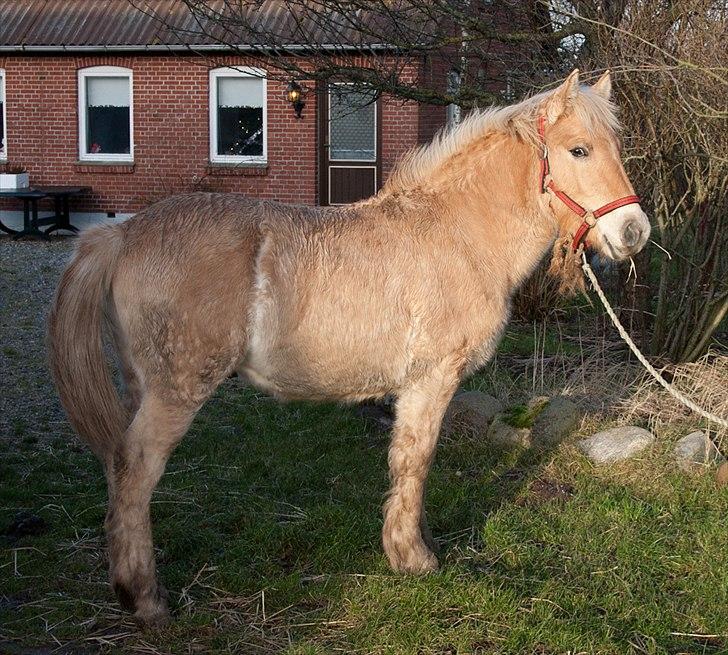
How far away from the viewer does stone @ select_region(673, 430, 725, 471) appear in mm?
5859

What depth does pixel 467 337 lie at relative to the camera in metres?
4.36

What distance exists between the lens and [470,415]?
656 cm

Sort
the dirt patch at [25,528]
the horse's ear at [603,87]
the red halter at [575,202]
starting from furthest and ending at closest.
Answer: the dirt patch at [25,528]
the horse's ear at [603,87]
the red halter at [575,202]

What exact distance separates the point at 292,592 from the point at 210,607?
0.39 metres

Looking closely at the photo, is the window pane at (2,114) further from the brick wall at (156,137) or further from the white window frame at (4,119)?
the brick wall at (156,137)

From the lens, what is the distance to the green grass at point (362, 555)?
154 inches

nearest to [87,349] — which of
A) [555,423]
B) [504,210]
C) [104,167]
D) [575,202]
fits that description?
[504,210]

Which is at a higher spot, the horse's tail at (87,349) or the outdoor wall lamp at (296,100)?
the outdoor wall lamp at (296,100)

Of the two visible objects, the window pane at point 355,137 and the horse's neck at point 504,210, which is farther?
the window pane at point 355,137

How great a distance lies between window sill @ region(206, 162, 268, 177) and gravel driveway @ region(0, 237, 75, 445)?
3723mm

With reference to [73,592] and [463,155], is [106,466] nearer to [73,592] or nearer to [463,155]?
[73,592]

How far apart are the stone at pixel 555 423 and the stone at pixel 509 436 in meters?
0.10

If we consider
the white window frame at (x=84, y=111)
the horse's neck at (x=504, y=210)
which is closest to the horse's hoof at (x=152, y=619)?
the horse's neck at (x=504, y=210)

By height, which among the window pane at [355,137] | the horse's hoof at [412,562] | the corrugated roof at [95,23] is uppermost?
the corrugated roof at [95,23]
